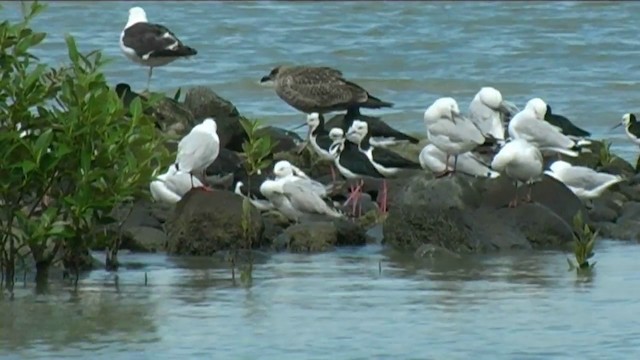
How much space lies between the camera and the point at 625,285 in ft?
32.6

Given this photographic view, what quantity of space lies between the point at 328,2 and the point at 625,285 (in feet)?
89.4

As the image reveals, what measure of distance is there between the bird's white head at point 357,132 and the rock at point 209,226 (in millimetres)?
3143

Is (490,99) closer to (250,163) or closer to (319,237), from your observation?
(250,163)

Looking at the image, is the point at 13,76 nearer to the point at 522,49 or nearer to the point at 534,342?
the point at 534,342

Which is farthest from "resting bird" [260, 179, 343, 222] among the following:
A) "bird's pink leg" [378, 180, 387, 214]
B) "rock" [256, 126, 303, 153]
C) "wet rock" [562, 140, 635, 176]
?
"wet rock" [562, 140, 635, 176]

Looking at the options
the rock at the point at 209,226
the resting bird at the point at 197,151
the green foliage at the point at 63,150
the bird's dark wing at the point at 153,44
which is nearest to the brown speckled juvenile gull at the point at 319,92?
the bird's dark wing at the point at 153,44

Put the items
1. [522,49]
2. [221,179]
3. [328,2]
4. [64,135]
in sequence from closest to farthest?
[64,135] < [221,179] < [522,49] < [328,2]

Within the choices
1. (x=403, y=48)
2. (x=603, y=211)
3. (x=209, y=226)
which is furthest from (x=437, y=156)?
(x=403, y=48)

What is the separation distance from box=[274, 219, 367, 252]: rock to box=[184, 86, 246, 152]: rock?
309 cm

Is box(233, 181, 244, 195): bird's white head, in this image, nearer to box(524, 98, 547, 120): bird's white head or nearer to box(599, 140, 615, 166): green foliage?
box(524, 98, 547, 120): bird's white head

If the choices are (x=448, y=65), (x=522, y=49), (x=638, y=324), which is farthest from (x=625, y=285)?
(x=522, y=49)

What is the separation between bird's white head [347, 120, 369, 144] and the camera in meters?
14.6

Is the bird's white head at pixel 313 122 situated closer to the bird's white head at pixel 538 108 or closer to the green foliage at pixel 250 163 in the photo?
the green foliage at pixel 250 163

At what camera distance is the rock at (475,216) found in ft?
37.7
